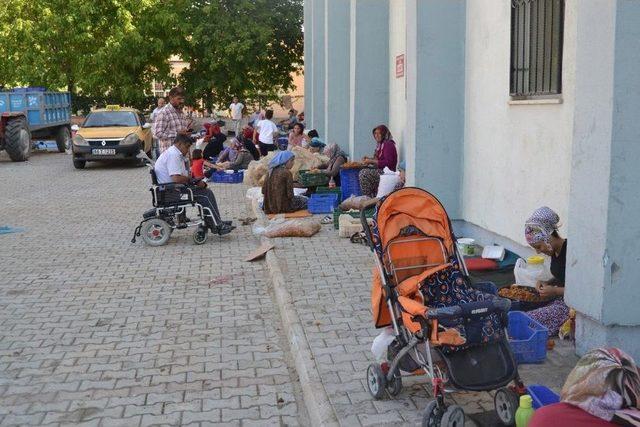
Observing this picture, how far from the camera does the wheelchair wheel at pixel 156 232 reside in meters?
10.4

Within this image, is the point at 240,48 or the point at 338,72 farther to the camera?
the point at 240,48

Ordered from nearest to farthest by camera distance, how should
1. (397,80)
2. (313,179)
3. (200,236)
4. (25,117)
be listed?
(200,236)
(313,179)
(397,80)
(25,117)

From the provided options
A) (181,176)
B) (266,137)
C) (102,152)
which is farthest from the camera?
(102,152)

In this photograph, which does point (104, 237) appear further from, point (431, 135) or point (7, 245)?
point (431, 135)

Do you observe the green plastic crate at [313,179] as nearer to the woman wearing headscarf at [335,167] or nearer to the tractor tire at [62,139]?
the woman wearing headscarf at [335,167]

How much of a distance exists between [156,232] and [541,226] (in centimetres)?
598

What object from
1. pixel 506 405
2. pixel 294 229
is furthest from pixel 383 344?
pixel 294 229

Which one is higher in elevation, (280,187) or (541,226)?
(541,226)

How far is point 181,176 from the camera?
1011 centimetres

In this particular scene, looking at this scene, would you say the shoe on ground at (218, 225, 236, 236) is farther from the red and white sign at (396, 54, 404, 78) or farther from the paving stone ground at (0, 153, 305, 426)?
the red and white sign at (396, 54, 404, 78)

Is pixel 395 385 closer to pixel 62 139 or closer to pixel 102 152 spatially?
pixel 102 152

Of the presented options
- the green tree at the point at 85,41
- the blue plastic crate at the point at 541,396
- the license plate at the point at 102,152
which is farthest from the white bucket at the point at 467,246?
the green tree at the point at 85,41

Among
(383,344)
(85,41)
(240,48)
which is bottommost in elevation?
(383,344)

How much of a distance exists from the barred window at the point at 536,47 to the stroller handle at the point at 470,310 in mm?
3301
